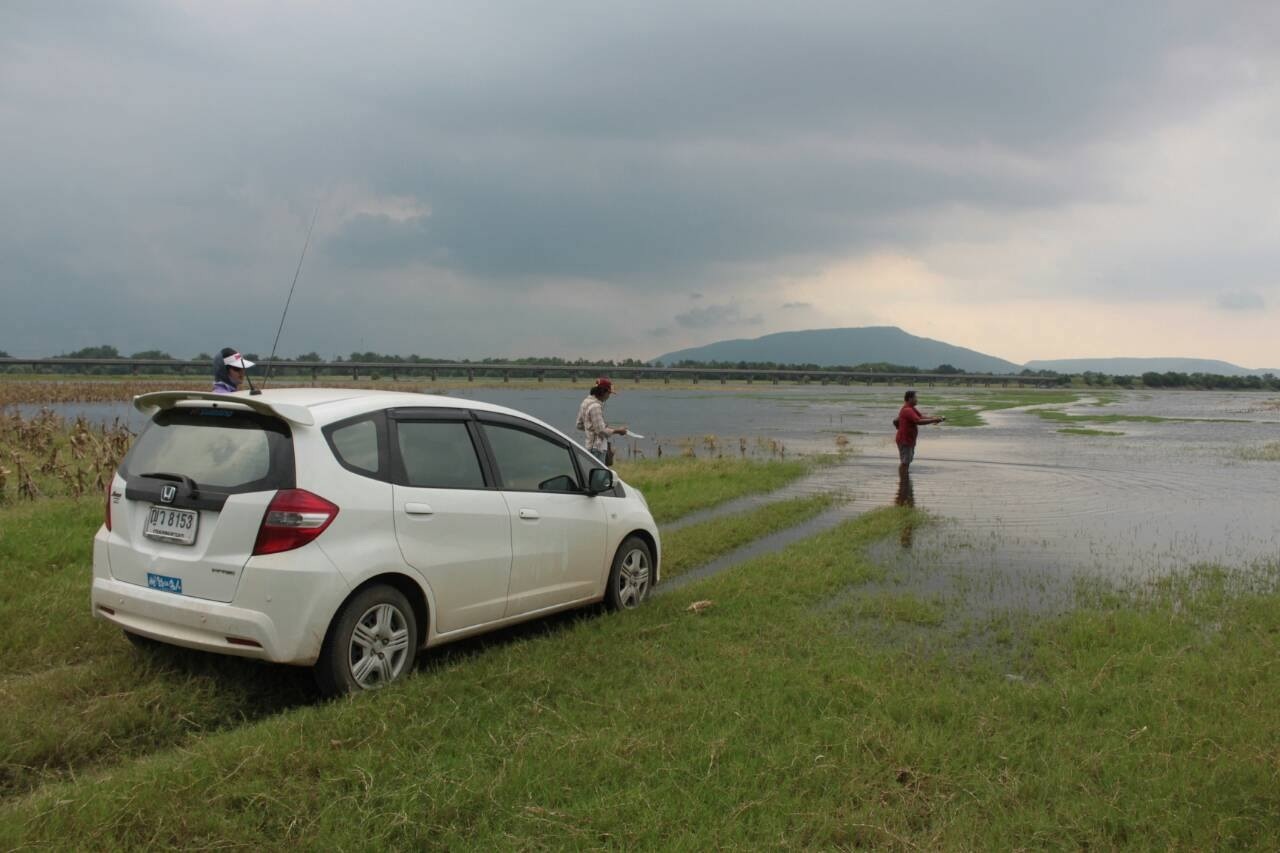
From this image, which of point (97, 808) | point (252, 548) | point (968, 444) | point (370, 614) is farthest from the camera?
point (968, 444)

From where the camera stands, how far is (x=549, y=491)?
6.78 m

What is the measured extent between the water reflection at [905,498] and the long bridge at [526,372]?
8991cm

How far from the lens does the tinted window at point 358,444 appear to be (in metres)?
5.30

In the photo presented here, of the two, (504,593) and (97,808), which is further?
(504,593)

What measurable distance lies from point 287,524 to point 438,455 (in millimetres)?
1279

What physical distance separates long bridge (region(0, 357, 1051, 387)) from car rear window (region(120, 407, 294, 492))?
98882mm

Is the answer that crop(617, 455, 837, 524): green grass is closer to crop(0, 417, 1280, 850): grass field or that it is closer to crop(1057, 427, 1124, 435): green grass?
crop(0, 417, 1280, 850): grass field

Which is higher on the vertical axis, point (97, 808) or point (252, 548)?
point (252, 548)

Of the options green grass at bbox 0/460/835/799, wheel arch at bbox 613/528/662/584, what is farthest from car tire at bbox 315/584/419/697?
wheel arch at bbox 613/528/662/584

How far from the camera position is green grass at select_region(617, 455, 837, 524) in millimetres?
14941

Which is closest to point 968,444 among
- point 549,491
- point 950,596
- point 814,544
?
point 814,544

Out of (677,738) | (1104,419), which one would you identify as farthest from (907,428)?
(1104,419)

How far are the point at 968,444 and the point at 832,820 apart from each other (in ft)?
96.9

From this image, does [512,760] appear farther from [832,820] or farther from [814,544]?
[814,544]
